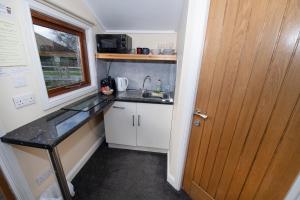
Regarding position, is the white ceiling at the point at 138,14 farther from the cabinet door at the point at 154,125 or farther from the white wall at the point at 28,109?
the cabinet door at the point at 154,125

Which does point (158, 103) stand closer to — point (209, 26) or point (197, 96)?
point (197, 96)

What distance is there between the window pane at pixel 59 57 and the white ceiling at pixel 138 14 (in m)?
0.52


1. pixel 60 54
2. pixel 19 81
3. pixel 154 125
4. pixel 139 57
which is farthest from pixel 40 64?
pixel 154 125

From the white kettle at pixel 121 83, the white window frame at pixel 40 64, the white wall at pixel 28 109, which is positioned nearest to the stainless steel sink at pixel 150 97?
the white kettle at pixel 121 83

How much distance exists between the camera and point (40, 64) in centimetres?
117

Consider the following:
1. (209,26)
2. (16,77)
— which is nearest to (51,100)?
(16,77)

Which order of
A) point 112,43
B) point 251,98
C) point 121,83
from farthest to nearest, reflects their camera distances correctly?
1. point 121,83
2. point 112,43
3. point 251,98

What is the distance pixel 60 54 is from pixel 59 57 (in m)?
0.04

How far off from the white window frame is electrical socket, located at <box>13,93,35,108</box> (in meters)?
0.10

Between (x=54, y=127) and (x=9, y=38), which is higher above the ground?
(x=9, y=38)

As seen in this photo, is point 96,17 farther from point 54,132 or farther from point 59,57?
point 54,132

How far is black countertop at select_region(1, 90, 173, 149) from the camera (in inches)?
35.0

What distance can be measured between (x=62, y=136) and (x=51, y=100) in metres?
0.56

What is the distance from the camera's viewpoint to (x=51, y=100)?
1316 mm
